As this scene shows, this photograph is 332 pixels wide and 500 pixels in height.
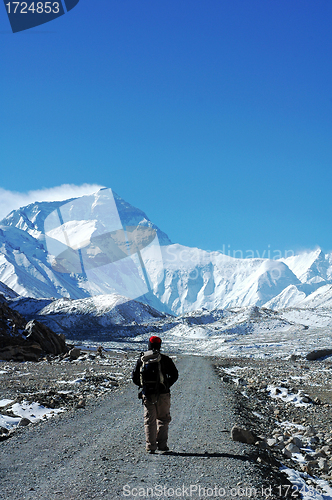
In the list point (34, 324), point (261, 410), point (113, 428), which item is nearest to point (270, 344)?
point (34, 324)

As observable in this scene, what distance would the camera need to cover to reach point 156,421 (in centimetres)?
798

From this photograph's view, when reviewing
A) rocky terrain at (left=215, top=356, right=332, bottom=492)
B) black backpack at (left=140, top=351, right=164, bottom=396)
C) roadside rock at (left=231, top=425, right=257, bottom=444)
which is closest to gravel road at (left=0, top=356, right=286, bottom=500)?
roadside rock at (left=231, top=425, right=257, bottom=444)

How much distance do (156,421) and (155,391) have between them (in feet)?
2.29

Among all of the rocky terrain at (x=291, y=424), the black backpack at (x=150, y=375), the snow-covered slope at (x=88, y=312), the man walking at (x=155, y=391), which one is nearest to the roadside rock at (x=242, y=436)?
the rocky terrain at (x=291, y=424)

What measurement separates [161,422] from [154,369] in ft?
3.58

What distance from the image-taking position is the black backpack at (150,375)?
25.6 feet

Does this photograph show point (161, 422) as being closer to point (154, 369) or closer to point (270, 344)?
point (154, 369)

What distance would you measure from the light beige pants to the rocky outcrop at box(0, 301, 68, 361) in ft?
107

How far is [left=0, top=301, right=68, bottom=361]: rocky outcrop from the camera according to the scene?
125 ft

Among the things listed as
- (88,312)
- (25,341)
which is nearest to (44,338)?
(25,341)

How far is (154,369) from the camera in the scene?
784 centimetres

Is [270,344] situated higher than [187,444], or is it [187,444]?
[187,444]

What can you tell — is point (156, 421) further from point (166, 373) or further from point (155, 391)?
point (166, 373)

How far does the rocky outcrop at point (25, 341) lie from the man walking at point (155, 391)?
1287 inches
